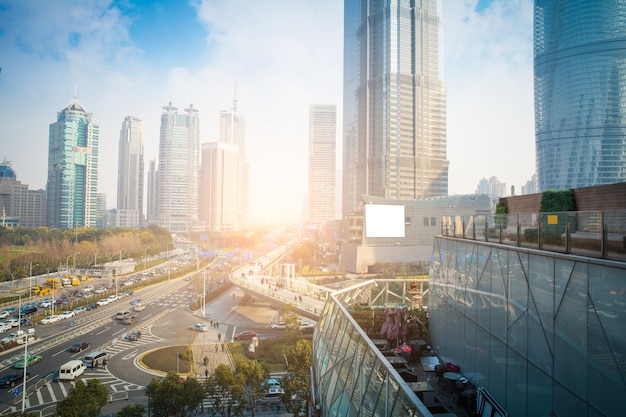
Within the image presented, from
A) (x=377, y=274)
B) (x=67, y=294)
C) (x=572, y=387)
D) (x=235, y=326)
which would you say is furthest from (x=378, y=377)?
(x=377, y=274)

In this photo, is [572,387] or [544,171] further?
[544,171]

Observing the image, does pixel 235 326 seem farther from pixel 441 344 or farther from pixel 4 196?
pixel 4 196

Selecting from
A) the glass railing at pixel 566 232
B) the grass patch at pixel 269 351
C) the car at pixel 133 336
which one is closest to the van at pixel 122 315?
the car at pixel 133 336

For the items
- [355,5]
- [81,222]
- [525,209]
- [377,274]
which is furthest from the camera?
[355,5]

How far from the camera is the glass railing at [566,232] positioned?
5.16 metres

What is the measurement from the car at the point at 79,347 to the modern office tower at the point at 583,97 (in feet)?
286

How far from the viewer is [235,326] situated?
35.4m

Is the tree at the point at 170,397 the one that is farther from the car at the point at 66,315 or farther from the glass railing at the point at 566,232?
the car at the point at 66,315

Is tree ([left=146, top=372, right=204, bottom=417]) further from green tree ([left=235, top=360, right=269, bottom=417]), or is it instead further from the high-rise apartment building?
the high-rise apartment building

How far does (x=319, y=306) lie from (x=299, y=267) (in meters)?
34.3

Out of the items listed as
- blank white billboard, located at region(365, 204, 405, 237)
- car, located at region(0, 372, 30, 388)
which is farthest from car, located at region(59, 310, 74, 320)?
blank white billboard, located at region(365, 204, 405, 237)

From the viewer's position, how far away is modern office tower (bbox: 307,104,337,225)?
188500 mm

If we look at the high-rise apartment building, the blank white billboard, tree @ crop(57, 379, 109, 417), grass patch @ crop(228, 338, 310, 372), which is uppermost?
the high-rise apartment building

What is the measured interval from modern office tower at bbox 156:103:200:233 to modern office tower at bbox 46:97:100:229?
45.5 metres
